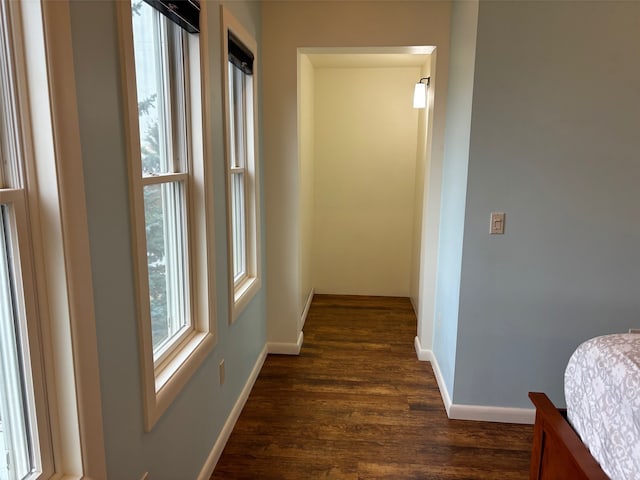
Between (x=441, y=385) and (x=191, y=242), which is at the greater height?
(x=191, y=242)

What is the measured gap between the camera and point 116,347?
1246 millimetres

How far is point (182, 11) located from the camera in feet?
5.24

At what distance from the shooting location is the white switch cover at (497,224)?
2312 mm

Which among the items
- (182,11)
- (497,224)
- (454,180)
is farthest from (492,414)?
(182,11)

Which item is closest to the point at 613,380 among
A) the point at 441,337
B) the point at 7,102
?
the point at 441,337

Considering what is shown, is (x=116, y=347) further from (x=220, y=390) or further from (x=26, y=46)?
(x=220, y=390)

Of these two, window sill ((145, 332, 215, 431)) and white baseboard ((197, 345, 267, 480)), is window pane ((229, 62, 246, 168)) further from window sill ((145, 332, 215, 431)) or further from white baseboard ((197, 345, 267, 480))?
white baseboard ((197, 345, 267, 480))

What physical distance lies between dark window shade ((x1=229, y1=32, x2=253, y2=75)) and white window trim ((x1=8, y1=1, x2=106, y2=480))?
4.39ft

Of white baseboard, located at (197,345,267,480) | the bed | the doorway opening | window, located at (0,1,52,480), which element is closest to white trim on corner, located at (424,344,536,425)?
the bed

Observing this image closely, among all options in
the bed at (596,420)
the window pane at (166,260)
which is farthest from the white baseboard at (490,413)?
the window pane at (166,260)

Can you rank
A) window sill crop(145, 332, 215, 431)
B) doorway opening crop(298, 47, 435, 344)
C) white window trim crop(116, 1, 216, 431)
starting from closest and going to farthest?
white window trim crop(116, 1, 216, 431) → window sill crop(145, 332, 215, 431) → doorway opening crop(298, 47, 435, 344)

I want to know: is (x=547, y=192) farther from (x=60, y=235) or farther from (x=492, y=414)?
(x=60, y=235)

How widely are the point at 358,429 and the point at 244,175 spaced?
63.3 inches

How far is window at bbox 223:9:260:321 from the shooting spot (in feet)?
8.39
